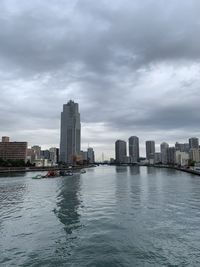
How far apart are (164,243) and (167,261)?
3.76m

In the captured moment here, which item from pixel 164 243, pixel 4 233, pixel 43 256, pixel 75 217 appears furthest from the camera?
pixel 75 217

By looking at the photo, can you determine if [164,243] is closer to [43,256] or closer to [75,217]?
[43,256]

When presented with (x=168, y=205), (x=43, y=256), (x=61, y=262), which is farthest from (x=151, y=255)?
(x=168, y=205)

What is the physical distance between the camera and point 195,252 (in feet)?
66.6

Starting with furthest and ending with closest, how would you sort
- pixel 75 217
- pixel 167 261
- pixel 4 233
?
pixel 75 217 < pixel 4 233 < pixel 167 261

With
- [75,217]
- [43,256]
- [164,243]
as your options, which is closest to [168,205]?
[75,217]

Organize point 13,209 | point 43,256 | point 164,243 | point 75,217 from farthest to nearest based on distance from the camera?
1. point 13,209
2. point 75,217
3. point 164,243
4. point 43,256

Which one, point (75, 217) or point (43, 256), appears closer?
point (43, 256)

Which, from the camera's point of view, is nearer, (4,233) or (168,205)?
(4,233)

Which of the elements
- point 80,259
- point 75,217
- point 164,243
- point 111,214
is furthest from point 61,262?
point 111,214

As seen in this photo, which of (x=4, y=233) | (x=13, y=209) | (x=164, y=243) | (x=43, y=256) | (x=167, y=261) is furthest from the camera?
(x=13, y=209)

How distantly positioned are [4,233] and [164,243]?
13.2 meters

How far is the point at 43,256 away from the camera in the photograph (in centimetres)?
1977

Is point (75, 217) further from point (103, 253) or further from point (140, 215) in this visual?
point (103, 253)
